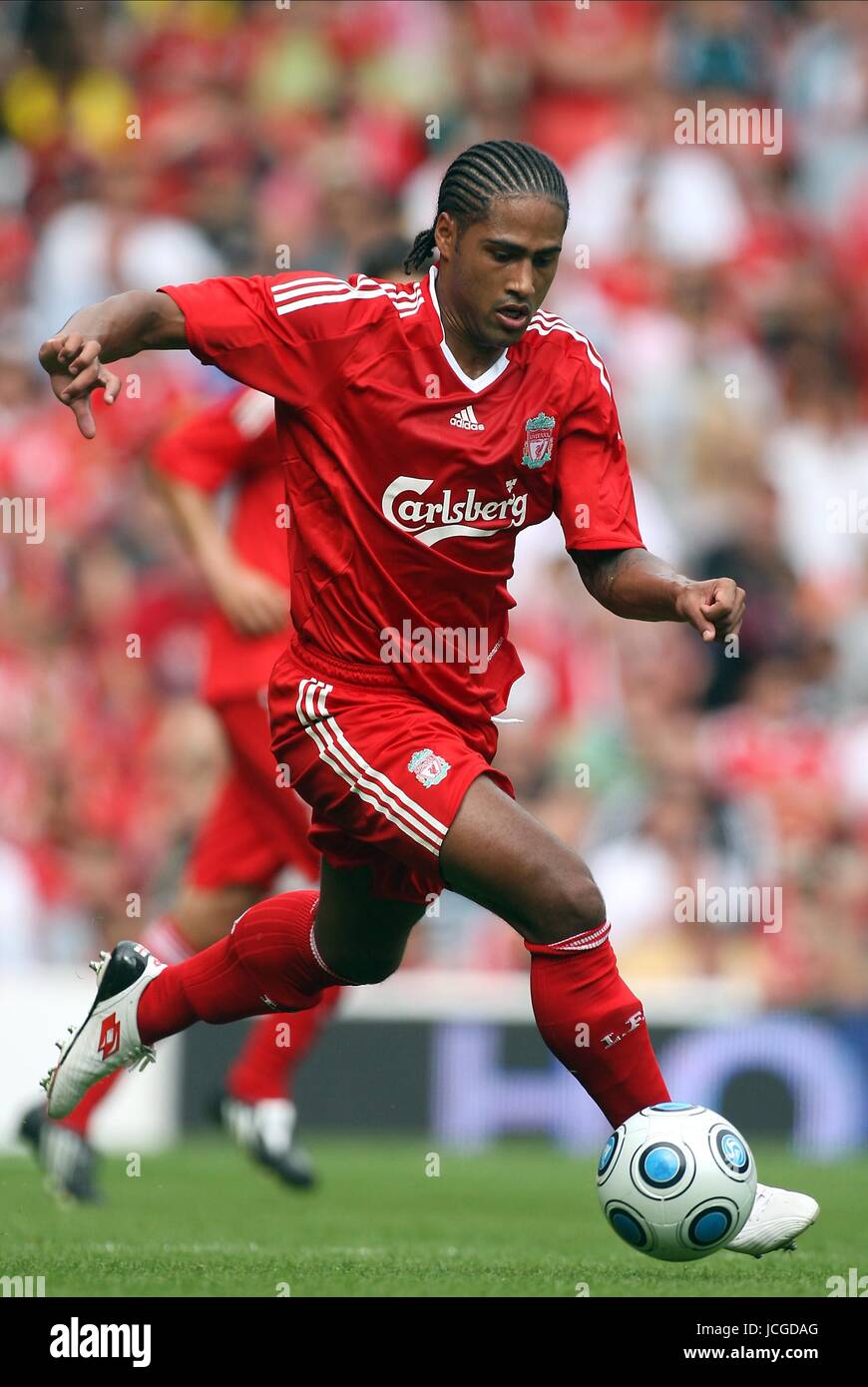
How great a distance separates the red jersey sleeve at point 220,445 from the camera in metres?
6.79

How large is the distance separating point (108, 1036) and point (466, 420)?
6.15 ft

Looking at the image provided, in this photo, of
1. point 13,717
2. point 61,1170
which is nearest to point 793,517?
point 13,717

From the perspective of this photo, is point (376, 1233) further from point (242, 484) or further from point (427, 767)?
point (242, 484)

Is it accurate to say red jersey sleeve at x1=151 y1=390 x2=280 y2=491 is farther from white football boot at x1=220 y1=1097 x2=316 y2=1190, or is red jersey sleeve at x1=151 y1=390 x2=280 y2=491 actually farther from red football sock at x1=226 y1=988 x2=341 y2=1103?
white football boot at x1=220 y1=1097 x2=316 y2=1190

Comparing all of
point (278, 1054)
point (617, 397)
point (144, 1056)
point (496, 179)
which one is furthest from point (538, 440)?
point (617, 397)

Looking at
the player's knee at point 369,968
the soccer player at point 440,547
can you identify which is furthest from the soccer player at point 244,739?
the soccer player at point 440,547

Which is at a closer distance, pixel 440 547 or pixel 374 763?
pixel 374 763

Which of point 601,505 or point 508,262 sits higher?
point 508,262

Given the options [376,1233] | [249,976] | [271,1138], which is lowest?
[376,1233]

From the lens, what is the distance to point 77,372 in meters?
4.28

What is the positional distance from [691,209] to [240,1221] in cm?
A: 801

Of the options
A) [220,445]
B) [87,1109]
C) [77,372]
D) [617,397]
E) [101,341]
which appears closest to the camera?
[77,372]

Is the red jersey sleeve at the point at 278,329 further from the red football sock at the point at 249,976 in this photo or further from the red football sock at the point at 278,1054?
the red football sock at the point at 278,1054
